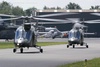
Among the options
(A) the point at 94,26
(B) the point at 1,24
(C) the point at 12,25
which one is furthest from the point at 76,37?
(A) the point at 94,26

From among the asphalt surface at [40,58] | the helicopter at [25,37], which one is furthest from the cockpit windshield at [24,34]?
the asphalt surface at [40,58]

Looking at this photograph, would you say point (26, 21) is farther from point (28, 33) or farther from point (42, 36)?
point (42, 36)

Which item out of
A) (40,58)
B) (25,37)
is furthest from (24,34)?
(40,58)

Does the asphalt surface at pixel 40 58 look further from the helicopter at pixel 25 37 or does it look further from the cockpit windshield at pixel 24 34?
the cockpit windshield at pixel 24 34

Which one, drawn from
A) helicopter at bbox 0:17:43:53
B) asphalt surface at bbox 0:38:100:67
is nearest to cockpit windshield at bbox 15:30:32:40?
helicopter at bbox 0:17:43:53

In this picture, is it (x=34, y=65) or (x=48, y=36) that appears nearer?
(x=34, y=65)

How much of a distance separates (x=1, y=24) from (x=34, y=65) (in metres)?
57.9

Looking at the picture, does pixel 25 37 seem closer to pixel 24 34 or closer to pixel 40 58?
pixel 24 34

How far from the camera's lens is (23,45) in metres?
40.3

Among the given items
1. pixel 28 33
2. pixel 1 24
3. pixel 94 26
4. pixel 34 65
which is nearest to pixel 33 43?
pixel 28 33

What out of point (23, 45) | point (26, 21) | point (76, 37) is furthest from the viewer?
point (76, 37)

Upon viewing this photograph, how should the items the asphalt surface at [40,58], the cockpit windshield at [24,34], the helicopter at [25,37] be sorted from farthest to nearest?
the cockpit windshield at [24,34]
the helicopter at [25,37]
the asphalt surface at [40,58]

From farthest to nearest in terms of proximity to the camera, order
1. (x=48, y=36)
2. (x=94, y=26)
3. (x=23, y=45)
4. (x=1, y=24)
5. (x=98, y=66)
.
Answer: (x=94, y=26)
(x=48, y=36)
(x=1, y=24)
(x=23, y=45)
(x=98, y=66)

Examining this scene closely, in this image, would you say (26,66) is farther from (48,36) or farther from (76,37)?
(48,36)
